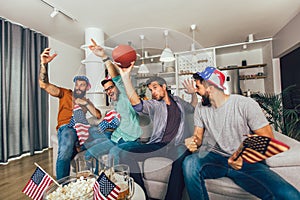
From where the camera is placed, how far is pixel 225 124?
689 millimetres

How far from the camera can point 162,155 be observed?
0.73m

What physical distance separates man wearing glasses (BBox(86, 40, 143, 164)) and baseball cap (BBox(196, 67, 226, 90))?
313 mm

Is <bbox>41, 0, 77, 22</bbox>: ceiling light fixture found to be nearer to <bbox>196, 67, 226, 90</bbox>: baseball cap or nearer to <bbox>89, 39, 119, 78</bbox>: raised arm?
<bbox>89, 39, 119, 78</bbox>: raised arm

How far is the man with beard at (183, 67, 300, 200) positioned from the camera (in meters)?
0.65

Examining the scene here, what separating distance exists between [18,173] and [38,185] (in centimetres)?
170

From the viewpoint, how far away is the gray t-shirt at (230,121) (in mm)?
Result: 689

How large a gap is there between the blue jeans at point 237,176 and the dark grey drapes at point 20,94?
2.53 metres

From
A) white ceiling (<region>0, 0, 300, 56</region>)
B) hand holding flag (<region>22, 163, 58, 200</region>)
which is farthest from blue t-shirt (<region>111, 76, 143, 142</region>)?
white ceiling (<region>0, 0, 300, 56</region>)

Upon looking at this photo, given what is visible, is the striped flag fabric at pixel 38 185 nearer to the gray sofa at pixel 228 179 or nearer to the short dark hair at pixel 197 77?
the gray sofa at pixel 228 179

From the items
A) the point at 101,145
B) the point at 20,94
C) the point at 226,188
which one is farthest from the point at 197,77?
the point at 20,94

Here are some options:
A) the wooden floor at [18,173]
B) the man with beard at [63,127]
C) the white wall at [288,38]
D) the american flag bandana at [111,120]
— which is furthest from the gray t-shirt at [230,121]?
the white wall at [288,38]

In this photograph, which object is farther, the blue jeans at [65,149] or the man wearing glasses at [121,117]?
the blue jeans at [65,149]

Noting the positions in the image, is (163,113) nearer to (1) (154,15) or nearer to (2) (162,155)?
(2) (162,155)

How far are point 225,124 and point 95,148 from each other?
60cm
